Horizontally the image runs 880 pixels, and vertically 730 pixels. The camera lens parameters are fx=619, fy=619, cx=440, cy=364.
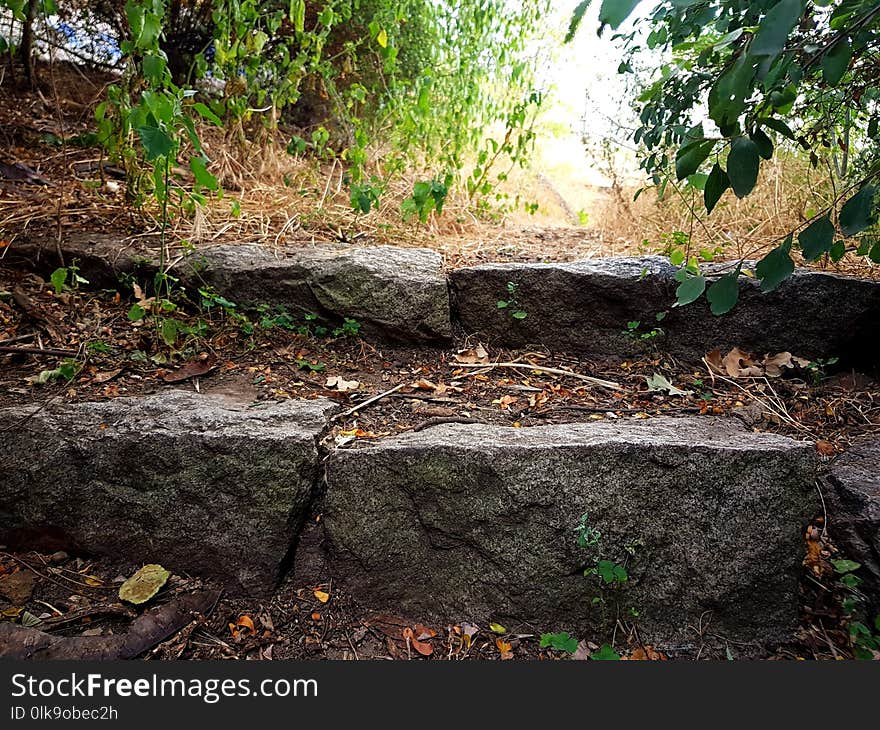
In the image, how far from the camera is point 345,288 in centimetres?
233

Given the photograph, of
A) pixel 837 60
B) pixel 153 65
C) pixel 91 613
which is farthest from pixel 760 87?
pixel 91 613

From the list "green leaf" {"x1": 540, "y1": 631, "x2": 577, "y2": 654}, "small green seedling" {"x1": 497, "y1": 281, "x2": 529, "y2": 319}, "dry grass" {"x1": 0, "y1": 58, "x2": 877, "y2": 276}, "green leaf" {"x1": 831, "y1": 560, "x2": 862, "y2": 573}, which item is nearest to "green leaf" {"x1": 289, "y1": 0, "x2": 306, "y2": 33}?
"dry grass" {"x1": 0, "y1": 58, "x2": 877, "y2": 276}

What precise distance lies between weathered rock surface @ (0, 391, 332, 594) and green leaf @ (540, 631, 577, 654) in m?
0.70

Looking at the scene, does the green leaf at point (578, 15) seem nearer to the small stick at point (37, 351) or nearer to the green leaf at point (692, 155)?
the green leaf at point (692, 155)

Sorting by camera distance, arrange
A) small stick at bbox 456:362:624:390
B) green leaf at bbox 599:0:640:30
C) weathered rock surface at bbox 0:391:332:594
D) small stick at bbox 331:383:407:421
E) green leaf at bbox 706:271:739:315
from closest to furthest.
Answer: green leaf at bbox 599:0:640:30, green leaf at bbox 706:271:739:315, weathered rock surface at bbox 0:391:332:594, small stick at bbox 331:383:407:421, small stick at bbox 456:362:624:390

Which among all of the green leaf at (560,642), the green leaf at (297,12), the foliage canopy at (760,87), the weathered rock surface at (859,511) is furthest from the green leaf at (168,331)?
the weathered rock surface at (859,511)

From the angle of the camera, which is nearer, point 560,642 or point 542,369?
point 560,642

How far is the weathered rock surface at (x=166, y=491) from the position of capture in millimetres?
1639

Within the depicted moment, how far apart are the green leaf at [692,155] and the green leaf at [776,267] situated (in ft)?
0.71

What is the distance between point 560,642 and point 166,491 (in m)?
1.09

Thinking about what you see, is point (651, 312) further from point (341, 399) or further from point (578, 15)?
point (578, 15)

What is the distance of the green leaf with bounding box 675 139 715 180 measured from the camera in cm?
103

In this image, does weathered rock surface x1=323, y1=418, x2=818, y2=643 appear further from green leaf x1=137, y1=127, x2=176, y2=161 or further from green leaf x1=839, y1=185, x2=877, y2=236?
green leaf x1=137, y1=127, x2=176, y2=161

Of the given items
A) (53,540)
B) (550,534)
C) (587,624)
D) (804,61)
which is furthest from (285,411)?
(804,61)
